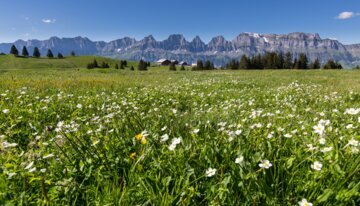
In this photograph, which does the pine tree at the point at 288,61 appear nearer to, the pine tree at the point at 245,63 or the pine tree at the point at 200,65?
the pine tree at the point at 245,63

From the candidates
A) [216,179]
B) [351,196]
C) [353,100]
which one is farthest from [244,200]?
[353,100]

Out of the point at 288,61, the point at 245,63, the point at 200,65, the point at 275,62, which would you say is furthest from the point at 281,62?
the point at 200,65

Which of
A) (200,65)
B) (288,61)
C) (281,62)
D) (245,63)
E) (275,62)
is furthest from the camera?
(200,65)

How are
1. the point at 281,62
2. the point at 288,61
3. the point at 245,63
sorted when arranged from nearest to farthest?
the point at 245,63 < the point at 281,62 < the point at 288,61

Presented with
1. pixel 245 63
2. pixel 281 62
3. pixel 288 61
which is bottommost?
pixel 245 63

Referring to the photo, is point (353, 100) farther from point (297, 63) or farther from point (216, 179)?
point (297, 63)

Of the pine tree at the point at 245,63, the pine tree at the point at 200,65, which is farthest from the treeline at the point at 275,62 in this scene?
the pine tree at the point at 200,65

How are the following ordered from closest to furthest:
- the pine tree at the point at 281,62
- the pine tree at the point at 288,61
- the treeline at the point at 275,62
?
the treeline at the point at 275,62 < the pine tree at the point at 281,62 < the pine tree at the point at 288,61

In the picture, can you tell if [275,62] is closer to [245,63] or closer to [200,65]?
[245,63]

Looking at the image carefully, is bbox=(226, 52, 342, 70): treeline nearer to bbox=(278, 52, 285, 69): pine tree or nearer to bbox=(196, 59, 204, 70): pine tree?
bbox=(278, 52, 285, 69): pine tree

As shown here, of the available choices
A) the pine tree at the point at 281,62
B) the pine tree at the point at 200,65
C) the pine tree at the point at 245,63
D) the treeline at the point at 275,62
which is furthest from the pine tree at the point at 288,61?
the pine tree at the point at 200,65

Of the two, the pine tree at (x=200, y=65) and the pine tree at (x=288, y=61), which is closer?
the pine tree at (x=288, y=61)

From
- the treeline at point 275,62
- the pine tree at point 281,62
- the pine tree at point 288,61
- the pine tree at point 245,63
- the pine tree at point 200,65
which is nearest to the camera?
the treeline at point 275,62

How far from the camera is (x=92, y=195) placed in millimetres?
2361
